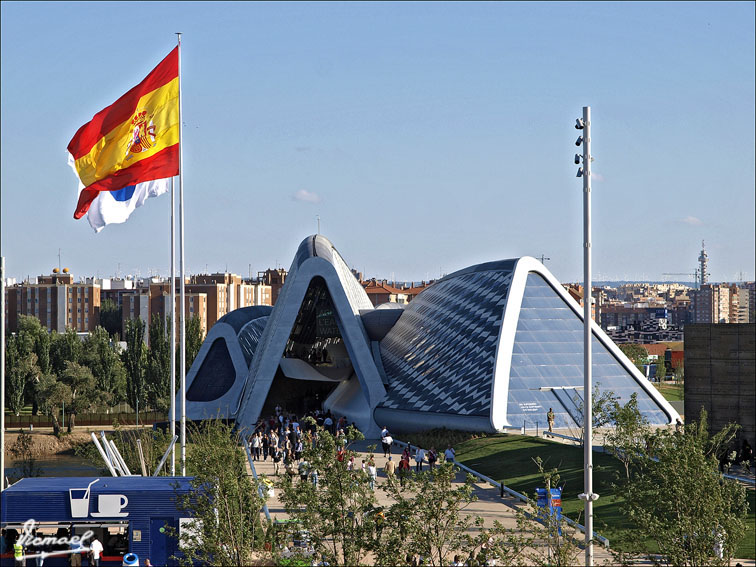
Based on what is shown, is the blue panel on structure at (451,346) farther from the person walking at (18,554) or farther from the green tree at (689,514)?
the person walking at (18,554)

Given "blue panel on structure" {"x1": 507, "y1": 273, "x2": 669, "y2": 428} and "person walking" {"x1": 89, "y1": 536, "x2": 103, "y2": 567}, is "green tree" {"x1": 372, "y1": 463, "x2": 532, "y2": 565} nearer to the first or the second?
"person walking" {"x1": 89, "y1": 536, "x2": 103, "y2": 567}

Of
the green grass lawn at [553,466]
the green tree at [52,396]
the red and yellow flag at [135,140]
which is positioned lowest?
the green tree at [52,396]

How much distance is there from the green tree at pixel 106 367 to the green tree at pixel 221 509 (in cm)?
5438

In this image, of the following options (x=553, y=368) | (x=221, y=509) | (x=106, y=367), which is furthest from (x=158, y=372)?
(x=221, y=509)

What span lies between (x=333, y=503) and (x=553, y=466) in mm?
15052

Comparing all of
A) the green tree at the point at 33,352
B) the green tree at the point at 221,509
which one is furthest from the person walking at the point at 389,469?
the green tree at the point at 33,352

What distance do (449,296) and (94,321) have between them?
3672 inches

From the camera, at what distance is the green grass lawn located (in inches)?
917

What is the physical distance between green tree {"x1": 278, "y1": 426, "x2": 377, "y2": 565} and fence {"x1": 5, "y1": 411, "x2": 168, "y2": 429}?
156ft

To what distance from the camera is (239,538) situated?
1678cm

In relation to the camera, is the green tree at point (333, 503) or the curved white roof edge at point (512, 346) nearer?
the green tree at point (333, 503)

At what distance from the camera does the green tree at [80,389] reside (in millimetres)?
65750

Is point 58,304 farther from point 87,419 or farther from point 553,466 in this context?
point 553,466

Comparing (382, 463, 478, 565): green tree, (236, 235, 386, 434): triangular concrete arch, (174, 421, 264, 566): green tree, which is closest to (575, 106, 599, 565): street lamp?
(382, 463, 478, 565): green tree
